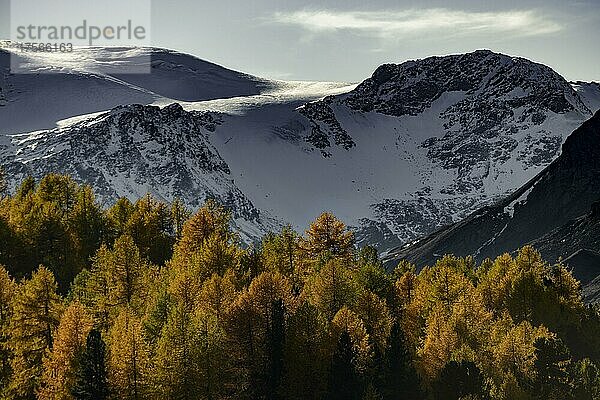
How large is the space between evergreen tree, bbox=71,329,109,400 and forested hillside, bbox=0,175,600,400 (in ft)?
0.24

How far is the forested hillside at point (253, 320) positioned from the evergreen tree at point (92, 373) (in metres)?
0.07

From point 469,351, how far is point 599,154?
511ft

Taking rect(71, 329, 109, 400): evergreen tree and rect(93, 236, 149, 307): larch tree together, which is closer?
rect(71, 329, 109, 400): evergreen tree

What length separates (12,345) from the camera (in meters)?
49.5

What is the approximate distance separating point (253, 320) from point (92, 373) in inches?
453

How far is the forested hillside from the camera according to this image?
46.0 metres

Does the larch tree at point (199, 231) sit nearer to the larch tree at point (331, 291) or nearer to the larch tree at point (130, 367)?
the larch tree at point (331, 291)

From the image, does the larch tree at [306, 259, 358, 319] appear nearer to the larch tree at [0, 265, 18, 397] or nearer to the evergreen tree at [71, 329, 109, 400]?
the evergreen tree at [71, 329, 109, 400]

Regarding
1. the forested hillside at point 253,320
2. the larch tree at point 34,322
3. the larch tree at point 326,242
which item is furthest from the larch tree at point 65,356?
the larch tree at point 326,242

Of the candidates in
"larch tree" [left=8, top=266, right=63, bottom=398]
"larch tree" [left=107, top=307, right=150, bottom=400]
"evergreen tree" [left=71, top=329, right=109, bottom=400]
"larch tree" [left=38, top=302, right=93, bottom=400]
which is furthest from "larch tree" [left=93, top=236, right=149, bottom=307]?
"evergreen tree" [left=71, top=329, right=109, bottom=400]

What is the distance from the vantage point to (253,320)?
50.7m

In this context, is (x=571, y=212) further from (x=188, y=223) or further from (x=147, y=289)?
(x=147, y=289)

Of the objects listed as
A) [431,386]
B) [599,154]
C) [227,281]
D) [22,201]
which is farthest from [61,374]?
[599,154]

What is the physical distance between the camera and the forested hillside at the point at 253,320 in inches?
1810
